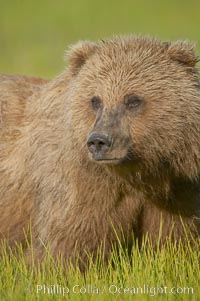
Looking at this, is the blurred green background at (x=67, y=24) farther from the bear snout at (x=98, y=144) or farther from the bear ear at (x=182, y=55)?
the bear snout at (x=98, y=144)

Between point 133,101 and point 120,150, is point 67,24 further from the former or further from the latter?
point 120,150

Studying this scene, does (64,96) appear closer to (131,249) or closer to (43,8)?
(131,249)

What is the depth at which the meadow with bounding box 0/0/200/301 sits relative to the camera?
671cm

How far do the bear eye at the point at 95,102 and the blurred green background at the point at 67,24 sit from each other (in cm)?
1058

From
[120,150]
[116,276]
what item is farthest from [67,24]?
[116,276]

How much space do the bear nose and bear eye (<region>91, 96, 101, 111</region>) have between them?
1.50ft

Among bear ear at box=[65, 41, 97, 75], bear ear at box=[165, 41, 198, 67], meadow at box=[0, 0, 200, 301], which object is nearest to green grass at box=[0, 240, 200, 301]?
meadow at box=[0, 0, 200, 301]

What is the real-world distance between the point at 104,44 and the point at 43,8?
21623mm

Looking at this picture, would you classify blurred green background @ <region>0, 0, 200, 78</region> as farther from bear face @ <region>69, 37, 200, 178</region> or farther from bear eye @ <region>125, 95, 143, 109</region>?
bear eye @ <region>125, 95, 143, 109</region>

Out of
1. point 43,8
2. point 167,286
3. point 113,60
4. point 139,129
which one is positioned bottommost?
point 167,286

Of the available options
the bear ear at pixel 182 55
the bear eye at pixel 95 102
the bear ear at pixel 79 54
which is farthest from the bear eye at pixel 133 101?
the bear ear at pixel 79 54

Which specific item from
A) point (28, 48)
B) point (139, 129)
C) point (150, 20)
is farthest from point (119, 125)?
point (150, 20)

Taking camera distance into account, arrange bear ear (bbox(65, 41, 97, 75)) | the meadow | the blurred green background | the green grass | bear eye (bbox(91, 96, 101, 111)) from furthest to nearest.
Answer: the blurred green background < bear ear (bbox(65, 41, 97, 75)) < bear eye (bbox(91, 96, 101, 111)) < the meadow < the green grass

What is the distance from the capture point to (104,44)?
25.3ft
